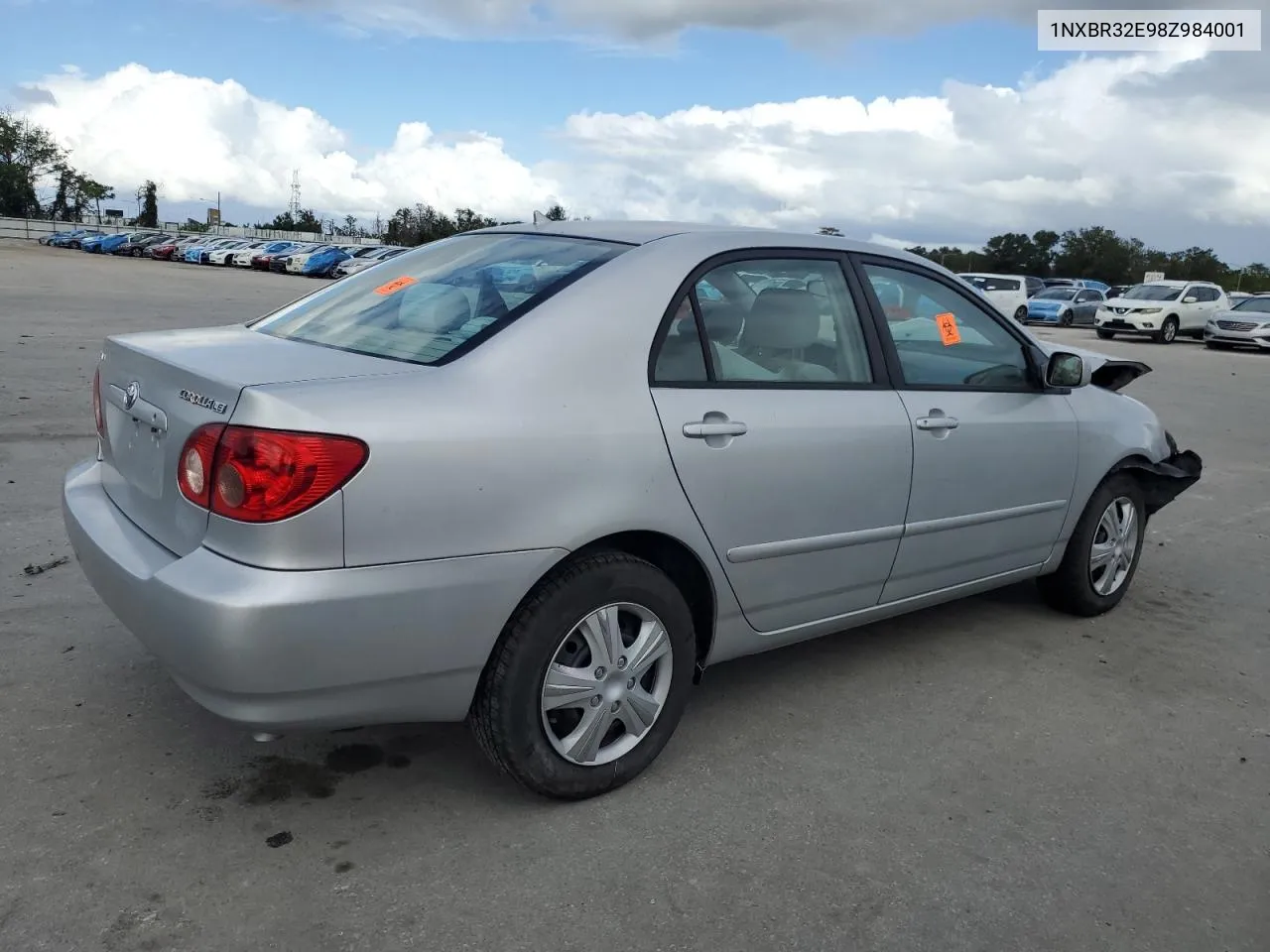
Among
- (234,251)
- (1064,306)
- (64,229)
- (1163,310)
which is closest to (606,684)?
(1163,310)

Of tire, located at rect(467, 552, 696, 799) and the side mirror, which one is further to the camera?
the side mirror

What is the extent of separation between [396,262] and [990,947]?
285cm

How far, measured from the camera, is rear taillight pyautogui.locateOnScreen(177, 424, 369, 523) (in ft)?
8.00

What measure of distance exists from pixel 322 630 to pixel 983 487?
2571 mm

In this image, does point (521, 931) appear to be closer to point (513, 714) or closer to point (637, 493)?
point (513, 714)

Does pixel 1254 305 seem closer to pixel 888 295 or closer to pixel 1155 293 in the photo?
pixel 1155 293

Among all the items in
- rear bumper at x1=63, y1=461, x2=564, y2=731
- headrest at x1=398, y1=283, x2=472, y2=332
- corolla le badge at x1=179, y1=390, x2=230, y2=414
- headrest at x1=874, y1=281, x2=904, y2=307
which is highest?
headrest at x1=874, y1=281, x2=904, y2=307

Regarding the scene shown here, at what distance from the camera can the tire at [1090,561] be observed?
4648 millimetres

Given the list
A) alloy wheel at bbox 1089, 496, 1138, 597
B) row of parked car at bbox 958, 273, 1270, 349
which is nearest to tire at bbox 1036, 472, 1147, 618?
alloy wheel at bbox 1089, 496, 1138, 597

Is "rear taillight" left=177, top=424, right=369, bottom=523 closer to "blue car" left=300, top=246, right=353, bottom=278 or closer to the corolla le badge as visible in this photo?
the corolla le badge

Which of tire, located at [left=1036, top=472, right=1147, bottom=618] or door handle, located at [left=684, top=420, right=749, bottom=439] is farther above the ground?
door handle, located at [left=684, top=420, right=749, bottom=439]

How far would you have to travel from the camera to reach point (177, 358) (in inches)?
113

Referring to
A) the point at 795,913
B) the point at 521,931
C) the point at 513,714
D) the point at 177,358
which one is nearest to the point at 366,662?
the point at 513,714

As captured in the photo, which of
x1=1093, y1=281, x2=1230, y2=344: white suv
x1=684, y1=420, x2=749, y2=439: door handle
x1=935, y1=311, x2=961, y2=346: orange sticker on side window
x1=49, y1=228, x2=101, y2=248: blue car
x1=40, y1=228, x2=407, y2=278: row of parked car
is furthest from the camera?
x1=49, y1=228, x2=101, y2=248: blue car
